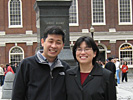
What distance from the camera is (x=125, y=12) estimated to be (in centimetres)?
3291

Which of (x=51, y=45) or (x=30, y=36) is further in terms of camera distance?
(x=30, y=36)

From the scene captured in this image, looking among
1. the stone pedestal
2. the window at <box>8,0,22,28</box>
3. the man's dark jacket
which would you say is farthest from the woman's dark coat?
the window at <box>8,0,22,28</box>

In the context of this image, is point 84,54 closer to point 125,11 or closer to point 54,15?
point 54,15

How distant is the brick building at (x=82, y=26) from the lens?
31.7m

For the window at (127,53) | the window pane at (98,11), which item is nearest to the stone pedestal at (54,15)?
the window pane at (98,11)

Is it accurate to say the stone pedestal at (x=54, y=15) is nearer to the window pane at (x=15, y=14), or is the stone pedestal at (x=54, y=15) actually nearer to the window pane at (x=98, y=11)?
the window pane at (x=15, y=14)

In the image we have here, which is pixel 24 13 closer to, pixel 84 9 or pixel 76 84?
pixel 84 9

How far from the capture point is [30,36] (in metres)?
31.7

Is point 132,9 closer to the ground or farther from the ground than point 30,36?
farther from the ground

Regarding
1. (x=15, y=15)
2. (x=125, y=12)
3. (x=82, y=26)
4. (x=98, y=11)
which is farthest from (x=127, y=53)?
(x=15, y=15)

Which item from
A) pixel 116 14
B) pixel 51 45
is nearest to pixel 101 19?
pixel 116 14

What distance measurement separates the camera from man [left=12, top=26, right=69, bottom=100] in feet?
11.8

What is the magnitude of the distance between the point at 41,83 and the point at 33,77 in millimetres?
123

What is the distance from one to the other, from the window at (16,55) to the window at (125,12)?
10.7 meters
